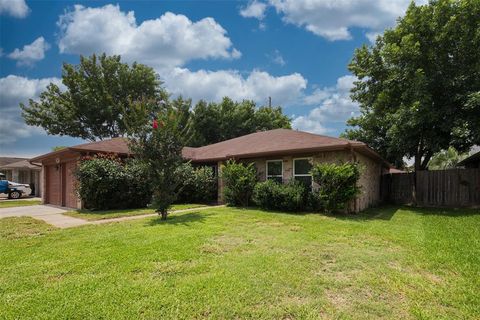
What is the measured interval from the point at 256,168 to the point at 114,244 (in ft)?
28.2

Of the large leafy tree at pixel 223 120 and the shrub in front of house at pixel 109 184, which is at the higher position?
the large leafy tree at pixel 223 120

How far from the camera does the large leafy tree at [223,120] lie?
29.6 m

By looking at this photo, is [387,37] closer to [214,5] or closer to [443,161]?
[214,5]

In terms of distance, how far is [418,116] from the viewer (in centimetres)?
1311

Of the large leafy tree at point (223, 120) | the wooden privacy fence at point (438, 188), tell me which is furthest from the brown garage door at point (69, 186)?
the wooden privacy fence at point (438, 188)

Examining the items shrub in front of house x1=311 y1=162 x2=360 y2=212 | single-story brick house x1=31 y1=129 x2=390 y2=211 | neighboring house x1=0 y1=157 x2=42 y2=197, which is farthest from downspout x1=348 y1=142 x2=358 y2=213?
neighboring house x1=0 y1=157 x2=42 y2=197

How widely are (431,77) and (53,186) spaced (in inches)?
818

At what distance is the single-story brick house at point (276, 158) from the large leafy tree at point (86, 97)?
389 inches

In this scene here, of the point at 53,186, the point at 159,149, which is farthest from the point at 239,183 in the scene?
the point at 53,186

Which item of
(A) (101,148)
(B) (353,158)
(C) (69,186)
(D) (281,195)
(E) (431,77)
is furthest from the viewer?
(C) (69,186)

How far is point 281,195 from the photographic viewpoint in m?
11.6

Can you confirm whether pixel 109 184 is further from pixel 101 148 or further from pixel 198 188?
pixel 198 188

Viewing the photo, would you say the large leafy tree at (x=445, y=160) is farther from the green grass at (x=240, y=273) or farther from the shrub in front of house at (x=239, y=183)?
the green grass at (x=240, y=273)

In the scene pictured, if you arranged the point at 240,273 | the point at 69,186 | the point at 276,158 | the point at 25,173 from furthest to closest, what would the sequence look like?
1. the point at 25,173
2. the point at 69,186
3. the point at 276,158
4. the point at 240,273
